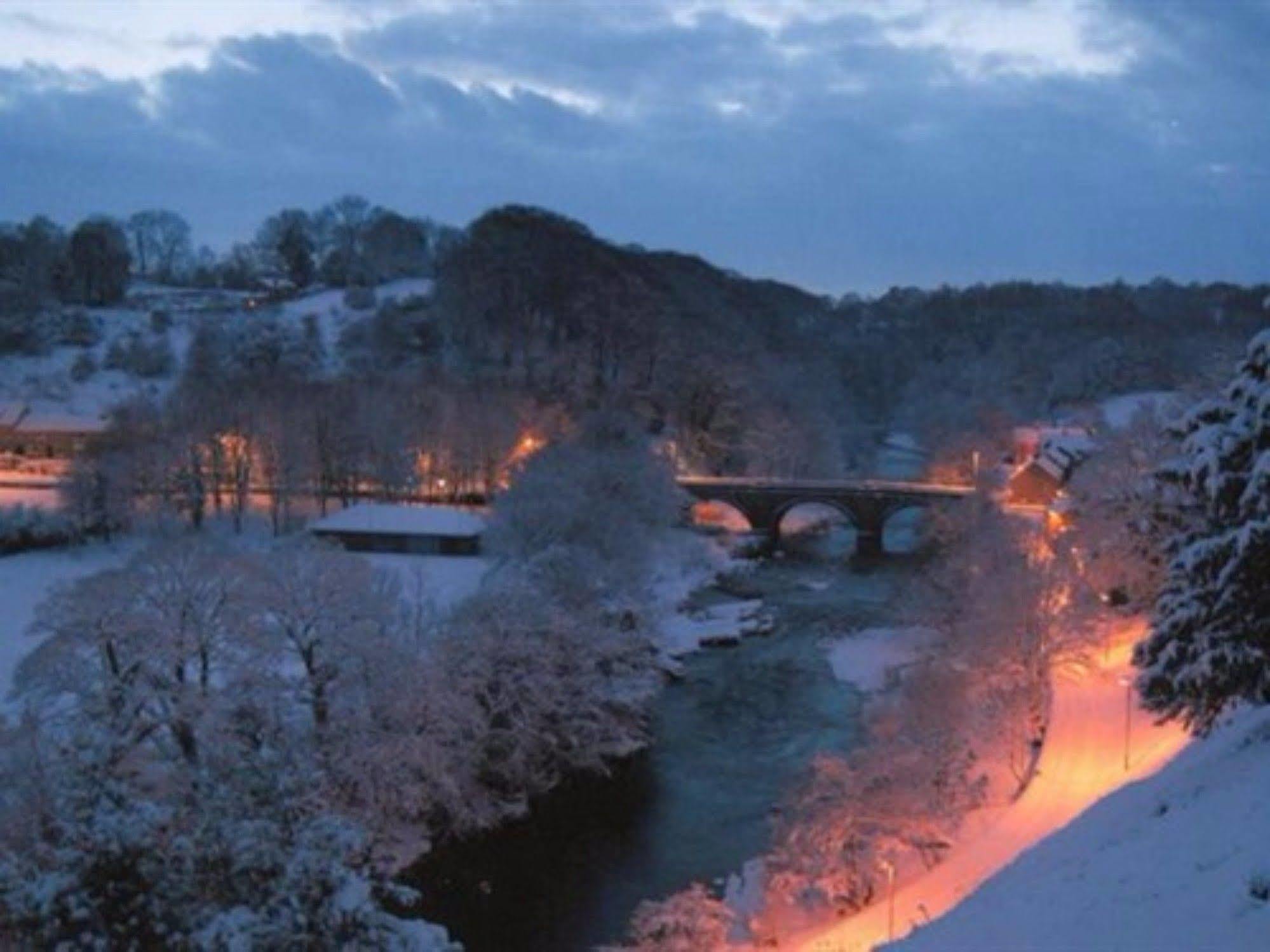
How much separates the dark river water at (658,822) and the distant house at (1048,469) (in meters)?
23.6

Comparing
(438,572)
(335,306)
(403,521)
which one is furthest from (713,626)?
(335,306)

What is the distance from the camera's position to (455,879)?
25.1 meters

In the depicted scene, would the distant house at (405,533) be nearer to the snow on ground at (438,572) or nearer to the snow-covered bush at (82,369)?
the snow on ground at (438,572)

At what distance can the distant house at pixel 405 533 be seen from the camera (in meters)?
51.4

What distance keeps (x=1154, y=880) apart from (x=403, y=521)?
42174mm

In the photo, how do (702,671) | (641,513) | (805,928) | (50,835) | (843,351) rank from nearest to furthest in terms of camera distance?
(50,835)
(805,928)
(702,671)
(641,513)
(843,351)

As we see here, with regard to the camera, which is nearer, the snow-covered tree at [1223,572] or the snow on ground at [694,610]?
the snow-covered tree at [1223,572]

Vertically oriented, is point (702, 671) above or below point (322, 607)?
below

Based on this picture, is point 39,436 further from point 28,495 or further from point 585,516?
point 585,516

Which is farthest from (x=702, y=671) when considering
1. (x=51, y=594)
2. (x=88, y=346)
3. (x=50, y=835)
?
(x=88, y=346)

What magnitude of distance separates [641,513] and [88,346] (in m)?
53.1

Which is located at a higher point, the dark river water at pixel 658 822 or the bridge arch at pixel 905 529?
the bridge arch at pixel 905 529

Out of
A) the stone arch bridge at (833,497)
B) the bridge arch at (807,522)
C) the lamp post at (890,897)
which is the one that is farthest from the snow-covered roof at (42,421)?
the lamp post at (890,897)

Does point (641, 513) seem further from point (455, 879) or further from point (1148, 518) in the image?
point (455, 879)
